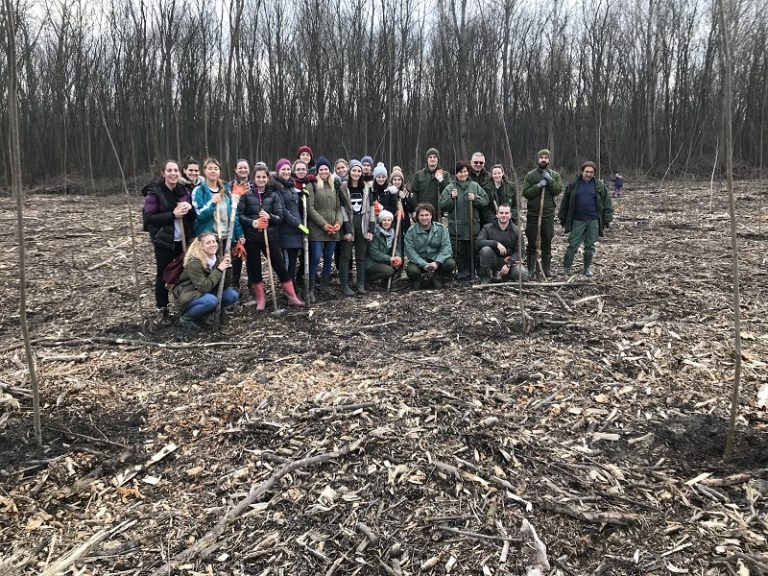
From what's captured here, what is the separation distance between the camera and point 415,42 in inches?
1157

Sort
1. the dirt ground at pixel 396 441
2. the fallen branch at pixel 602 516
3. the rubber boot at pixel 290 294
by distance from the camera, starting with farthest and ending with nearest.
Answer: the rubber boot at pixel 290 294 < the fallen branch at pixel 602 516 < the dirt ground at pixel 396 441

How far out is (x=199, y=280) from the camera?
18.6 feet

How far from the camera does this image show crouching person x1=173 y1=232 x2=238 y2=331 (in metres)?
5.63

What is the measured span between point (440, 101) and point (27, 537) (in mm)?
30645

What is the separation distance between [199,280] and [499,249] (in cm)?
382

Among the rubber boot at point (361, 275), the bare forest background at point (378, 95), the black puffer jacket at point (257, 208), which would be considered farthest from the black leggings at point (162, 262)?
the bare forest background at point (378, 95)

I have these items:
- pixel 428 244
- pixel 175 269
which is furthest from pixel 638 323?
pixel 175 269

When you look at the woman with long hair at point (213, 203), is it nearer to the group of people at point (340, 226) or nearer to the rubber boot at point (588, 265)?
the group of people at point (340, 226)

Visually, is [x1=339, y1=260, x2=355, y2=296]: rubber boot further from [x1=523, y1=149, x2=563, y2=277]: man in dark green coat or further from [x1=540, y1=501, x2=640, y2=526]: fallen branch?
[x1=540, y1=501, x2=640, y2=526]: fallen branch

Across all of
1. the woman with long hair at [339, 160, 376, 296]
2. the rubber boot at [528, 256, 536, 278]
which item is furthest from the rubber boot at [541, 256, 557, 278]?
the woman with long hair at [339, 160, 376, 296]

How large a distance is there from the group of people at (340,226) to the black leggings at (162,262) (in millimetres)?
13

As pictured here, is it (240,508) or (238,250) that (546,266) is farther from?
(240,508)

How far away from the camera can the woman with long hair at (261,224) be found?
634cm

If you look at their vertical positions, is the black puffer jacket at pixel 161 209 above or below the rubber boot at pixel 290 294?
above
